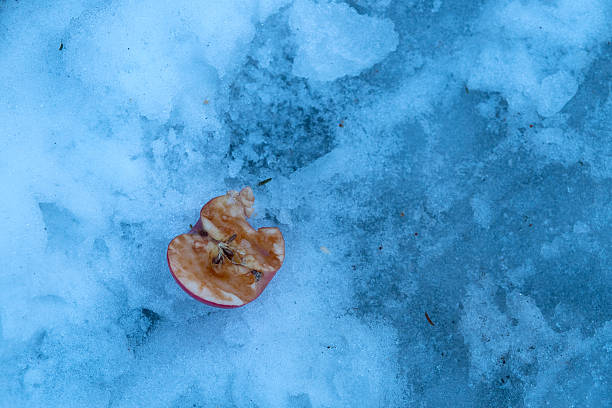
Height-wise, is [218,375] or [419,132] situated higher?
[419,132]

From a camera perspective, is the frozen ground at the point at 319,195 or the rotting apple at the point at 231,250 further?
the frozen ground at the point at 319,195

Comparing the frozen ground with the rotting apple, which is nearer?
the rotting apple

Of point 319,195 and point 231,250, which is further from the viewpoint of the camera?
point 319,195

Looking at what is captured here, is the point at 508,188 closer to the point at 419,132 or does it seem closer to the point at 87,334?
the point at 419,132

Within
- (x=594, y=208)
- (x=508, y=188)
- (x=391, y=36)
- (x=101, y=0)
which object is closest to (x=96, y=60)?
(x=101, y=0)
